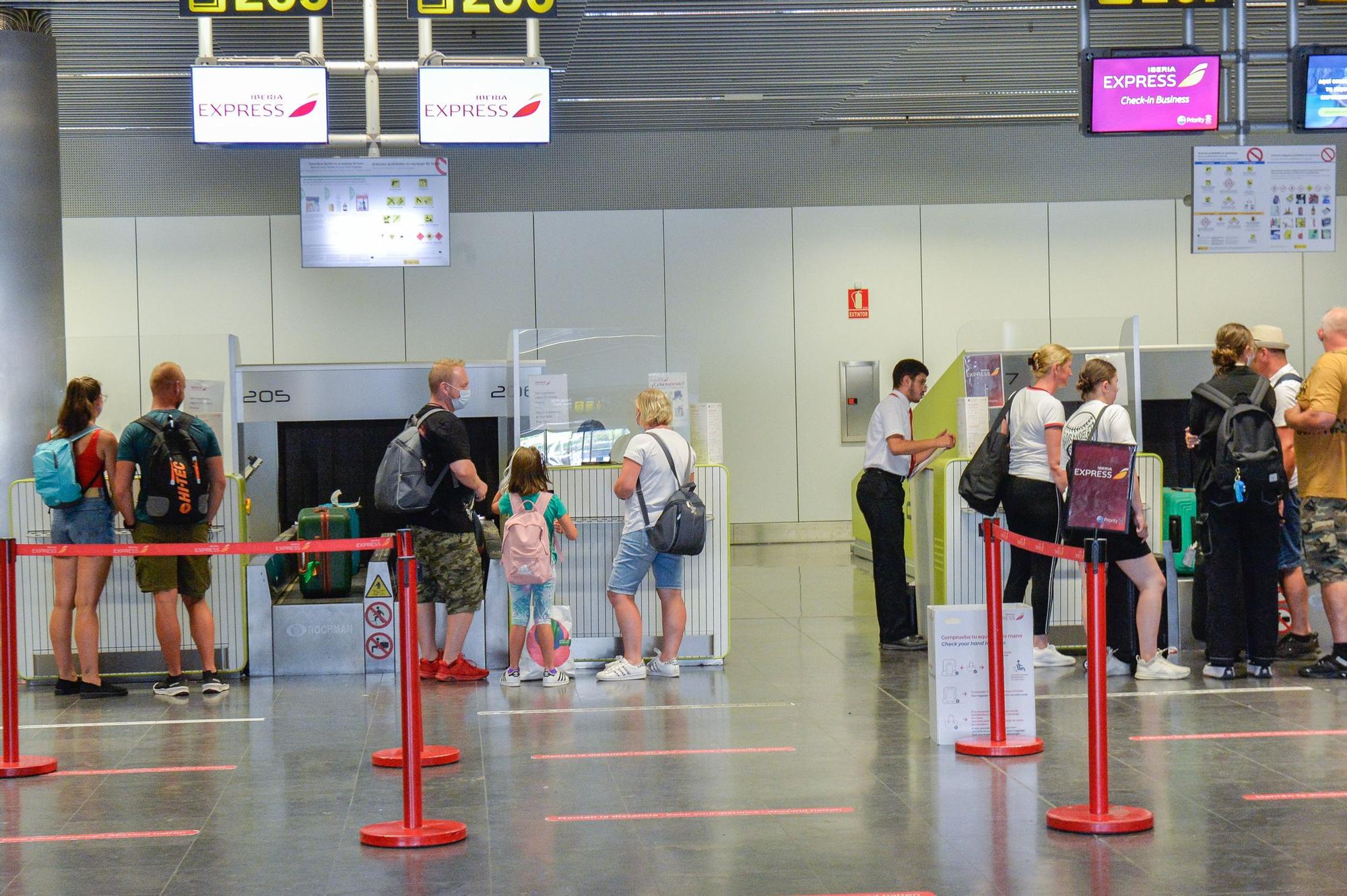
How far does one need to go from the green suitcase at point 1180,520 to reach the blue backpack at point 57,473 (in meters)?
5.59

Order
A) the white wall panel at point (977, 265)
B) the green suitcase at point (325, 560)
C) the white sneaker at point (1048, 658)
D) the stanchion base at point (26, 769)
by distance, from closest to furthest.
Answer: the stanchion base at point (26, 769), the white sneaker at point (1048, 658), the green suitcase at point (325, 560), the white wall panel at point (977, 265)

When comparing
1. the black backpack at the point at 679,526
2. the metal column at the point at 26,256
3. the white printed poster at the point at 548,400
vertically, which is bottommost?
the black backpack at the point at 679,526

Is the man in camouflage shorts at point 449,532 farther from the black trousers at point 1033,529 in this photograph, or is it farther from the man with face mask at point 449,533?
the black trousers at point 1033,529

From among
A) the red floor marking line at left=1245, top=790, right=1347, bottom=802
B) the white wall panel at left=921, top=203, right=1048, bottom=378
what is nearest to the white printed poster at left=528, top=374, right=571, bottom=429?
the red floor marking line at left=1245, top=790, right=1347, bottom=802

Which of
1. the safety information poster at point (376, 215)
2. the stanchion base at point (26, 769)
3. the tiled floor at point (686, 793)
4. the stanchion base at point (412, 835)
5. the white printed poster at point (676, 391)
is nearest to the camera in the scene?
the tiled floor at point (686, 793)

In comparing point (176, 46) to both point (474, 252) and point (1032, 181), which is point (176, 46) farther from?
point (1032, 181)

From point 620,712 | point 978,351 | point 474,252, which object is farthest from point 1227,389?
point 474,252

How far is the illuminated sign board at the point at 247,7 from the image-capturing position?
7477 millimetres

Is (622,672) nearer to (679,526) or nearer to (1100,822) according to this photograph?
(679,526)

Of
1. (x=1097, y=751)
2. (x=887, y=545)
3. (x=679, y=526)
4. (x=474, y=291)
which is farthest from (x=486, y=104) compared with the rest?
(x=1097, y=751)

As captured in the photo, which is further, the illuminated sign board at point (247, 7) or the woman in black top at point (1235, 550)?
the illuminated sign board at point (247, 7)

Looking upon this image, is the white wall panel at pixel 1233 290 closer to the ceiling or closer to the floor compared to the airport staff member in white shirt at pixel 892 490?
closer to the ceiling

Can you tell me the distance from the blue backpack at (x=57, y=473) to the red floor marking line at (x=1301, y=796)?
17.0 feet

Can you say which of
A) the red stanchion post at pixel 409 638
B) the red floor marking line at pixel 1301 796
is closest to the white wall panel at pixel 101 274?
the red stanchion post at pixel 409 638
